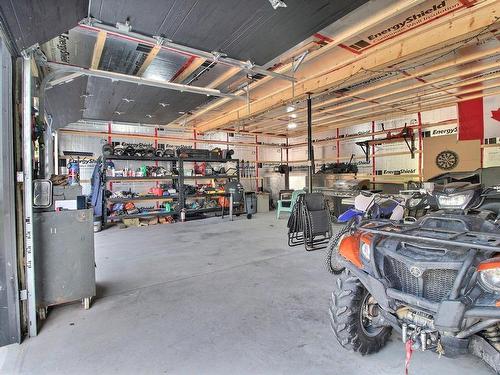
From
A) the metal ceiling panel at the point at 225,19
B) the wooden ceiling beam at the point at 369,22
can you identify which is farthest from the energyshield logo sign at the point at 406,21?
the metal ceiling panel at the point at 225,19

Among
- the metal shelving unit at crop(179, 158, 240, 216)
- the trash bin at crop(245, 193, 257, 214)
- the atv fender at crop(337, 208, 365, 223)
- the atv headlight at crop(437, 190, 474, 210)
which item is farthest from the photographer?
the trash bin at crop(245, 193, 257, 214)

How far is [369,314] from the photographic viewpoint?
1.85m

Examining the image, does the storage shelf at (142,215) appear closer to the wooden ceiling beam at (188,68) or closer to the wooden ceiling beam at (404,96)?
the wooden ceiling beam at (188,68)

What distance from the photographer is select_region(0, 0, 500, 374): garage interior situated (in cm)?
178

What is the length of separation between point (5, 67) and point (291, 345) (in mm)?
2895

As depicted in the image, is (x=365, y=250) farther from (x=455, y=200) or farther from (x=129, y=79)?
(x=129, y=79)

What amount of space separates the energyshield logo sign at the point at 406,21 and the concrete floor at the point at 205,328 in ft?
10.3

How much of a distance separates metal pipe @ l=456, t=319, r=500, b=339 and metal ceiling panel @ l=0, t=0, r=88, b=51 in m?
3.04

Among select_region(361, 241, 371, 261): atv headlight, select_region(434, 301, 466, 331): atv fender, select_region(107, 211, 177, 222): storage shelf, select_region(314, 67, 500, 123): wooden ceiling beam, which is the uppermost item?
select_region(314, 67, 500, 123): wooden ceiling beam

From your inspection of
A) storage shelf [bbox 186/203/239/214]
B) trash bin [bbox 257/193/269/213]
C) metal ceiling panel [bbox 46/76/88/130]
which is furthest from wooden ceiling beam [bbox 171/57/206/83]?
trash bin [bbox 257/193/269/213]

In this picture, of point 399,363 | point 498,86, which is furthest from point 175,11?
point 498,86

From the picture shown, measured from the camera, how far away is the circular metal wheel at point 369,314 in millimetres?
1831

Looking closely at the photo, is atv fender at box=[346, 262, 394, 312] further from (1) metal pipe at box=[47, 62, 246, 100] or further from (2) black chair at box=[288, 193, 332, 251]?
(1) metal pipe at box=[47, 62, 246, 100]

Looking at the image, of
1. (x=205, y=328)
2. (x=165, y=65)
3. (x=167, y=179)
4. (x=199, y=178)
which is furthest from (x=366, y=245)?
(x=167, y=179)
